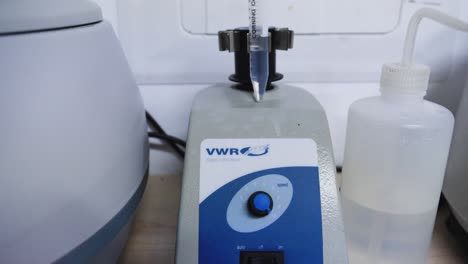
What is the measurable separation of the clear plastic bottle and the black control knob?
0.14 metres

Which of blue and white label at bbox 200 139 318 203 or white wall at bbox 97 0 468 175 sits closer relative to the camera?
blue and white label at bbox 200 139 318 203

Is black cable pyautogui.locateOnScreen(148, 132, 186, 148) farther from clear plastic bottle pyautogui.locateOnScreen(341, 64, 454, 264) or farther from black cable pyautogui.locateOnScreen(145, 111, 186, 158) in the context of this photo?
clear plastic bottle pyautogui.locateOnScreen(341, 64, 454, 264)

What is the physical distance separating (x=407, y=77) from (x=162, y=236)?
0.32 meters

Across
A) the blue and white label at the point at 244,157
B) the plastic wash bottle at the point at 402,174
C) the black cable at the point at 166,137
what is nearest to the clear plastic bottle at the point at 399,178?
the plastic wash bottle at the point at 402,174

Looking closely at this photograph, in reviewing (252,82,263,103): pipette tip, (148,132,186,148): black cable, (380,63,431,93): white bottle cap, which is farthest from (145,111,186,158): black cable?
(380,63,431,93): white bottle cap

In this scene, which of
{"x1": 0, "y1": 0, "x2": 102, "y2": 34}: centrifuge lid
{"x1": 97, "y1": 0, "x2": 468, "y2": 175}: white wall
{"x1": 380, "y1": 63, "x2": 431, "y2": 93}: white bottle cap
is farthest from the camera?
{"x1": 97, "y1": 0, "x2": 468, "y2": 175}: white wall

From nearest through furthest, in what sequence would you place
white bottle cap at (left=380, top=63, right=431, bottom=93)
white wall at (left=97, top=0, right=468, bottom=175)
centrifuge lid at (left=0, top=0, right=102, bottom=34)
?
centrifuge lid at (left=0, top=0, right=102, bottom=34)
white bottle cap at (left=380, top=63, right=431, bottom=93)
white wall at (left=97, top=0, right=468, bottom=175)

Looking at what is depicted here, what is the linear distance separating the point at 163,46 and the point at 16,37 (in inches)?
11.4

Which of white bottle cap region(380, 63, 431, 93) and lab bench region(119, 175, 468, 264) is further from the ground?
white bottle cap region(380, 63, 431, 93)

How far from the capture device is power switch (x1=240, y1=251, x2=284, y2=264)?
29cm

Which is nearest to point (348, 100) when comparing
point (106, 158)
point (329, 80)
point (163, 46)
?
point (329, 80)


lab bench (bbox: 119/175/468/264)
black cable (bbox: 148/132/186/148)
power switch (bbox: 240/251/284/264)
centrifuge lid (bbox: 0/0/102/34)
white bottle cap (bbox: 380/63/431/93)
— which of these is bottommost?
lab bench (bbox: 119/175/468/264)

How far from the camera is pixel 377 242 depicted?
15.4 inches

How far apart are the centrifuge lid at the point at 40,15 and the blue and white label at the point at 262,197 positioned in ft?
0.49
